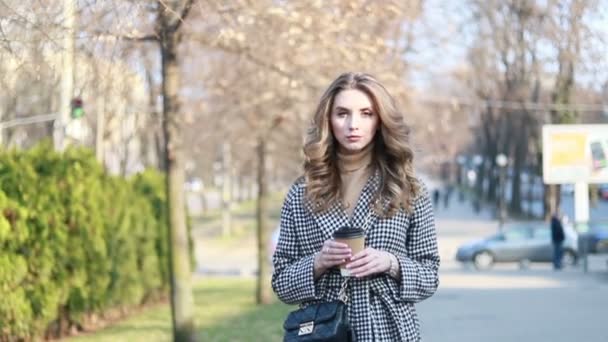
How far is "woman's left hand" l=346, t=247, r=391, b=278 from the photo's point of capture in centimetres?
358

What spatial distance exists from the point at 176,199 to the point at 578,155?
2007 centimetres

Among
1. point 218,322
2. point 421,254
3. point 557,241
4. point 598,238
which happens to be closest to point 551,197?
point 598,238

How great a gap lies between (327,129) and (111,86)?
31.4ft

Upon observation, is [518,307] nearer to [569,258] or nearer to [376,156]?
[376,156]

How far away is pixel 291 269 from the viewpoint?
3812mm

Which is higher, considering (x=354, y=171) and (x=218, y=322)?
(x=354, y=171)

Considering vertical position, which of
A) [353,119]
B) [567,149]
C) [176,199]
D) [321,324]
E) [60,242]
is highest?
[353,119]

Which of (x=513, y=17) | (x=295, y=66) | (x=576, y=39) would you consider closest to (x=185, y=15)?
(x=295, y=66)

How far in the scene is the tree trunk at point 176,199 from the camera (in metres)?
12.4

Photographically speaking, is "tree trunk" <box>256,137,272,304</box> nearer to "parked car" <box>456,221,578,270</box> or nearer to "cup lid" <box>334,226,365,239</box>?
"parked car" <box>456,221,578,270</box>

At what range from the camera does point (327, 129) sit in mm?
3859

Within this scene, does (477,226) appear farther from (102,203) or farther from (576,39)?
(102,203)

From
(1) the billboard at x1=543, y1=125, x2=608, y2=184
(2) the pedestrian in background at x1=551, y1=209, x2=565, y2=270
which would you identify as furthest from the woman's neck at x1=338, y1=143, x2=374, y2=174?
(2) the pedestrian in background at x1=551, y1=209, x2=565, y2=270

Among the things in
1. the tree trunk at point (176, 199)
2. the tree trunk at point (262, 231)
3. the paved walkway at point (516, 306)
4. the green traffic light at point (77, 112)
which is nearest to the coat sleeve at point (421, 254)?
the tree trunk at point (176, 199)
